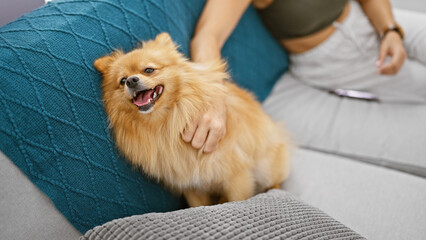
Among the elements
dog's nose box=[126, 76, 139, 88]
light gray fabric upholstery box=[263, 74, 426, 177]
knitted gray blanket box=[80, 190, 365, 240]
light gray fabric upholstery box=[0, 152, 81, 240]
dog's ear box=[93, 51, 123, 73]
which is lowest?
light gray fabric upholstery box=[263, 74, 426, 177]

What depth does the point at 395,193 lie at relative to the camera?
117 centimetres

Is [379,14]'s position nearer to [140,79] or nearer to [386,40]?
[386,40]

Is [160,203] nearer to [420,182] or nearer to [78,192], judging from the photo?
[78,192]

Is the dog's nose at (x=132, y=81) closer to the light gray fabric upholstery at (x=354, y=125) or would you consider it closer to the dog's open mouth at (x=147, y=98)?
the dog's open mouth at (x=147, y=98)

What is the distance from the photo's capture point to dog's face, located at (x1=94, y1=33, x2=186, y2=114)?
0.87m

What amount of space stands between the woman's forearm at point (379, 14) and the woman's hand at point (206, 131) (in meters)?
1.19

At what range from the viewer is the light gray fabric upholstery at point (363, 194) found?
41.6 inches

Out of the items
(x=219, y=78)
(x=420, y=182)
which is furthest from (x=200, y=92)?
(x=420, y=182)

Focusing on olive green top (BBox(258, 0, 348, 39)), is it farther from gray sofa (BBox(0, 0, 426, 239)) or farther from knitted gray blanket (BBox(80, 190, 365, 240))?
knitted gray blanket (BBox(80, 190, 365, 240))

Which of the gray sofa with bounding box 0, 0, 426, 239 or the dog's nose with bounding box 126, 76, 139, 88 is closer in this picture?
the gray sofa with bounding box 0, 0, 426, 239

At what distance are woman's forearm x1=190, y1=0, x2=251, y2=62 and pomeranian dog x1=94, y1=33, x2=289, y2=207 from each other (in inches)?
4.6

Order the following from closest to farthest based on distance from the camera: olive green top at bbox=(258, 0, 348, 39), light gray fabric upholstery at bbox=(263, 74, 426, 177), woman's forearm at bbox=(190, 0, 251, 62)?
woman's forearm at bbox=(190, 0, 251, 62), light gray fabric upholstery at bbox=(263, 74, 426, 177), olive green top at bbox=(258, 0, 348, 39)

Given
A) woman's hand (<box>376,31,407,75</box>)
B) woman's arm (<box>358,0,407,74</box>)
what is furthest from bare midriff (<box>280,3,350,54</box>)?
woman's hand (<box>376,31,407,75</box>)

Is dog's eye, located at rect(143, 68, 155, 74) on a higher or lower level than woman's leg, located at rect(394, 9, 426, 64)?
higher
